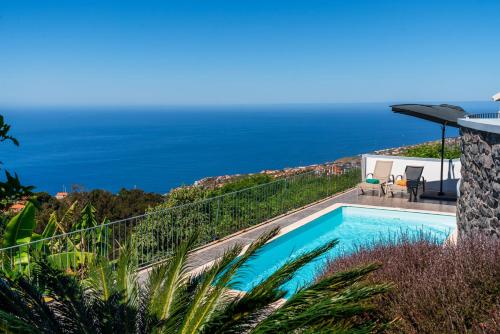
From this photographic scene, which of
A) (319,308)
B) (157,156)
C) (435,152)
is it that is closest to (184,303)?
(319,308)

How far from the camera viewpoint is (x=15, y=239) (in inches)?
259

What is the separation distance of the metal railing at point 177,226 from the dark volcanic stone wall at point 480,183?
4.10m

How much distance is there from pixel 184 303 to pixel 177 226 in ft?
17.4

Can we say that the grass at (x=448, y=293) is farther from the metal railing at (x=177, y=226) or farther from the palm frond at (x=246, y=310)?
the metal railing at (x=177, y=226)

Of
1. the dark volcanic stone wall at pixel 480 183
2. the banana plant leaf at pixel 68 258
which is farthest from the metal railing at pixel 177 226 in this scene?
the dark volcanic stone wall at pixel 480 183

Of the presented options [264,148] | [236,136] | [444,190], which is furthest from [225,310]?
[236,136]

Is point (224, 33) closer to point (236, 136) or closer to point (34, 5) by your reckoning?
point (236, 136)

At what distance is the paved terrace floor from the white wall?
39.4 inches

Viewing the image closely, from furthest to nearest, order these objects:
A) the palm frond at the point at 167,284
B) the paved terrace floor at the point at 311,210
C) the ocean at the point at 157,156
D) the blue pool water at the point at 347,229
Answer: the ocean at the point at 157,156
the blue pool water at the point at 347,229
the paved terrace floor at the point at 311,210
the palm frond at the point at 167,284

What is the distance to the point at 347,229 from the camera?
40.3 ft

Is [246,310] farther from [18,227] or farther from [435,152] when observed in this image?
[435,152]

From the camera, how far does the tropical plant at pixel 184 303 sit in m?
3.24

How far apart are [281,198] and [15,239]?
7100mm

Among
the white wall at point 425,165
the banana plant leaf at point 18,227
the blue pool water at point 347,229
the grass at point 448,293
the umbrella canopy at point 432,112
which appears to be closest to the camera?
the grass at point 448,293
